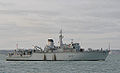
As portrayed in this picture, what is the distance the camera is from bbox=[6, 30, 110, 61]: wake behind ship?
107875mm

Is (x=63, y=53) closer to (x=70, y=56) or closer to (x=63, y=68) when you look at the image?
(x=70, y=56)

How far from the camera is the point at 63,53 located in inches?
4272

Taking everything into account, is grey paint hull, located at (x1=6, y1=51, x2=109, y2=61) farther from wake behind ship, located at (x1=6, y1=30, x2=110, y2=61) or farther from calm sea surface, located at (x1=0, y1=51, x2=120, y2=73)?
calm sea surface, located at (x1=0, y1=51, x2=120, y2=73)

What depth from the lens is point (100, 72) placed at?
70875 mm

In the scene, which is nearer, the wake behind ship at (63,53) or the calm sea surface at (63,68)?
the calm sea surface at (63,68)

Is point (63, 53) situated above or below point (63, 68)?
above

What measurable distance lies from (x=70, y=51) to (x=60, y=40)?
1078cm

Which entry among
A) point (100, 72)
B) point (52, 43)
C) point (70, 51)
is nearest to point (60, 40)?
point (52, 43)

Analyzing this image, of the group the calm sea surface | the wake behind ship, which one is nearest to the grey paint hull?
the wake behind ship

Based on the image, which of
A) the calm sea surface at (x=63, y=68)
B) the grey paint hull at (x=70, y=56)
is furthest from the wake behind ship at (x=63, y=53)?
the calm sea surface at (x=63, y=68)

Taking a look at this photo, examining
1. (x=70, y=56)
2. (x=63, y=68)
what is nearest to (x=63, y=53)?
(x=70, y=56)

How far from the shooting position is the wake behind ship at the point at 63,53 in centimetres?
10788

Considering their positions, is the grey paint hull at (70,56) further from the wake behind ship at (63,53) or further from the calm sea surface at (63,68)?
the calm sea surface at (63,68)

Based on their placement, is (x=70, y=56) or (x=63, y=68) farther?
(x=70, y=56)
